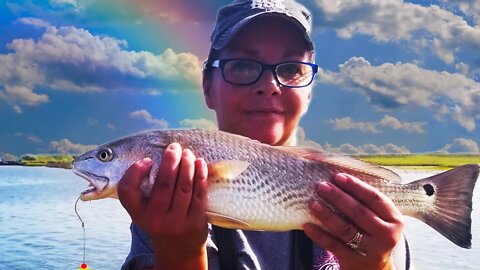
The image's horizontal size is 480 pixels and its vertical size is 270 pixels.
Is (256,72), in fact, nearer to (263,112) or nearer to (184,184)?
(263,112)

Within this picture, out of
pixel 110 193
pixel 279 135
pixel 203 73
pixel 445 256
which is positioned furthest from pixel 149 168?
pixel 445 256

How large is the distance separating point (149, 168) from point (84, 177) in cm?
45

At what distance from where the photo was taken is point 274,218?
11.2 feet

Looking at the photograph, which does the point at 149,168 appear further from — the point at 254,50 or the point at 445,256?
the point at 445,256

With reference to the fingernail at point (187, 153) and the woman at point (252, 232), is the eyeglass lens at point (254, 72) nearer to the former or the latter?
the woman at point (252, 232)

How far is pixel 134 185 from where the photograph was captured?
329 cm

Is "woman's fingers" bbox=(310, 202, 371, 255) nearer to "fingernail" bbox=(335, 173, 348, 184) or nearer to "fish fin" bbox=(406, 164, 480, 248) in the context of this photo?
"fingernail" bbox=(335, 173, 348, 184)

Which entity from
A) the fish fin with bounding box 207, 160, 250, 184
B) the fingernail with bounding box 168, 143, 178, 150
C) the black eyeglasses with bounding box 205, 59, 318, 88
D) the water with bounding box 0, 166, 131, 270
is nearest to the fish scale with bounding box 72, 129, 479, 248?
the fish fin with bounding box 207, 160, 250, 184

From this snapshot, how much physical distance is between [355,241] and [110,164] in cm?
139

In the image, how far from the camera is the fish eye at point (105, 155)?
11.4 ft

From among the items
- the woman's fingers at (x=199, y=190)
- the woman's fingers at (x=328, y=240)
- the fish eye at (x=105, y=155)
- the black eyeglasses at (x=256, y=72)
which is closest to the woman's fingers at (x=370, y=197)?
the woman's fingers at (x=328, y=240)

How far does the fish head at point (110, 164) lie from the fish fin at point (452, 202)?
156 centimetres

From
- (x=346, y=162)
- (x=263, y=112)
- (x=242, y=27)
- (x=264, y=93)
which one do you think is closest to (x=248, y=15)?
(x=242, y=27)

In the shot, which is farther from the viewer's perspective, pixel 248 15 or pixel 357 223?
pixel 248 15
